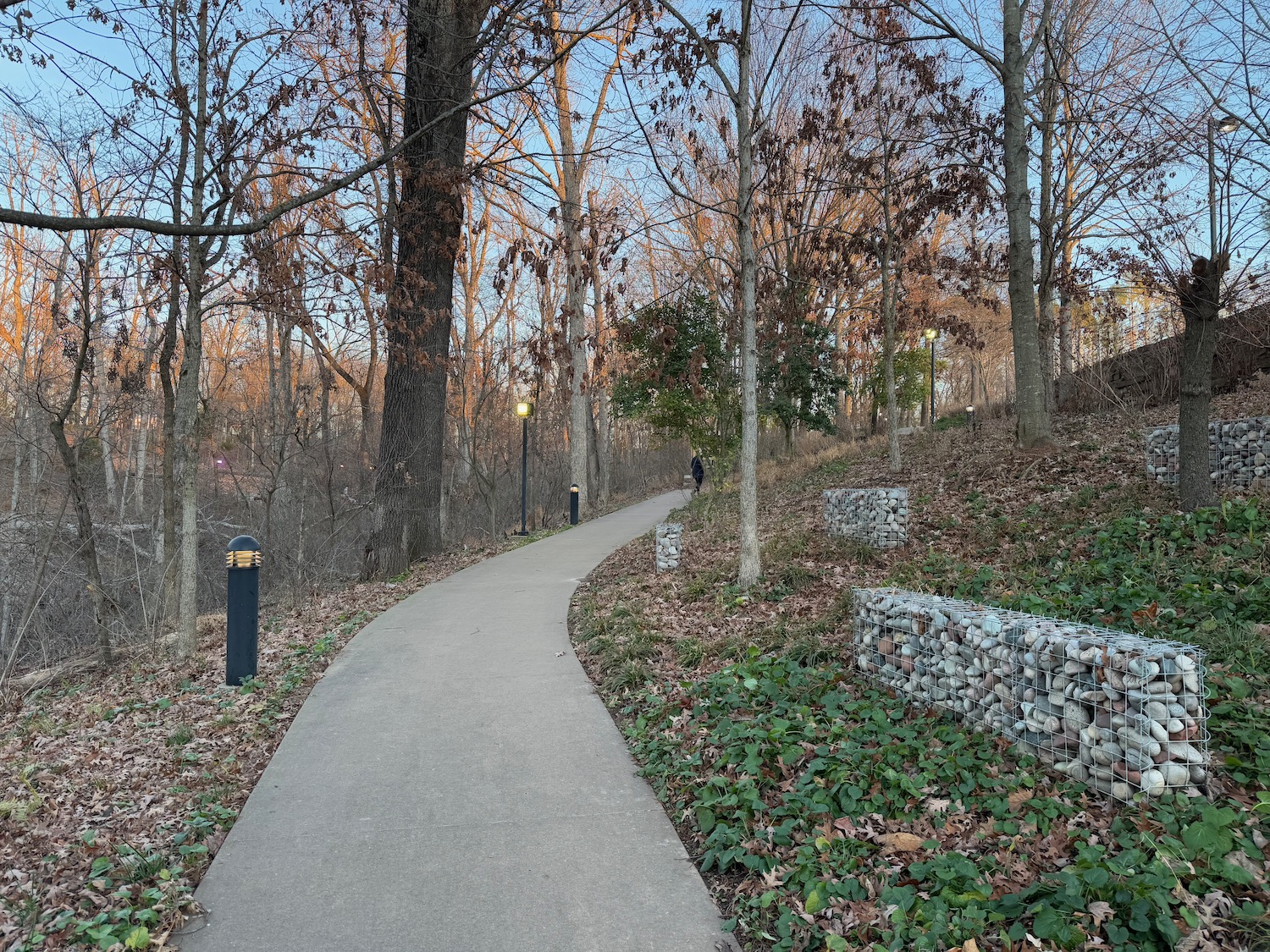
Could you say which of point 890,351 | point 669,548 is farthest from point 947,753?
point 890,351

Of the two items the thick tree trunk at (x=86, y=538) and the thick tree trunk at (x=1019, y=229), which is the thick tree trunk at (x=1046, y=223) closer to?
the thick tree trunk at (x=1019, y=229)

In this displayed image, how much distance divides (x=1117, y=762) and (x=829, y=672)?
205cm

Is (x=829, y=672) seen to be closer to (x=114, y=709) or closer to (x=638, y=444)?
(x=114, y=709)

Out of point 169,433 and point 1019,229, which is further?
point 1019,229

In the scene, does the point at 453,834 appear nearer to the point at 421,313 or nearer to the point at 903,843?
the point at 903,843

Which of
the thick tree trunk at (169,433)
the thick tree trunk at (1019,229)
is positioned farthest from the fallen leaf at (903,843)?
the thick tree trunk at (1019,229)

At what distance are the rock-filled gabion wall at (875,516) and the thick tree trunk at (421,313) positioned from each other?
620 centimetres

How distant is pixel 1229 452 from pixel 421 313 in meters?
10.6

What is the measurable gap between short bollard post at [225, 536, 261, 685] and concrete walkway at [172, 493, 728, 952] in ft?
2.41

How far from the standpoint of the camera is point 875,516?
8.69 meters

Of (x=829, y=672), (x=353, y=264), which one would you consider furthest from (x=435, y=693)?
(x=353, y=264)

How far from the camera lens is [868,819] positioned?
340 cm

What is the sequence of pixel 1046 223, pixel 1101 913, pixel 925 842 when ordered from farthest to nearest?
pixel 1046 223 → pixel 925 842 → pixel 1101 913

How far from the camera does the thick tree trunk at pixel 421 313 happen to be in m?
10.5
